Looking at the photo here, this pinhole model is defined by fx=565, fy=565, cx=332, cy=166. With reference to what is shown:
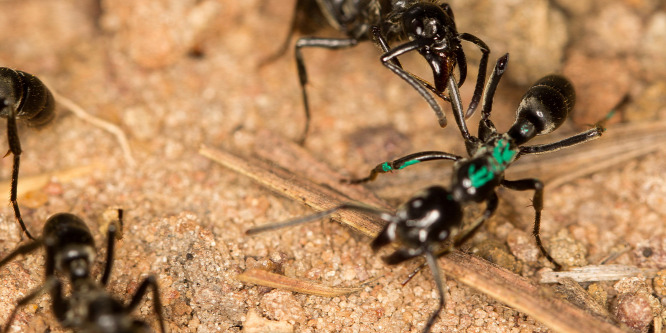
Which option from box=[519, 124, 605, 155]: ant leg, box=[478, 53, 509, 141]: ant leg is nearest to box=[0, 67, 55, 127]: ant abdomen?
box=[478, 53, 509, 141]: ant leg

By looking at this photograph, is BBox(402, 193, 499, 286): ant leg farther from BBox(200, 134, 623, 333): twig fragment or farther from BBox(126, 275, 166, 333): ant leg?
BBox(126, 275, 166, 333): ant leg

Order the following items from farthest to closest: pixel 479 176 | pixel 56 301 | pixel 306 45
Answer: pixel 306 45 → pixel 479 176 → pixel 56 301

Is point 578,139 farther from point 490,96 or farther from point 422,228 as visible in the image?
point 422,228

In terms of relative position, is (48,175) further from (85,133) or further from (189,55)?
(189,55)

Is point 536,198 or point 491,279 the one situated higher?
point 536,198

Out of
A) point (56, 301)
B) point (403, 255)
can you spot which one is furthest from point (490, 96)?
point (56, 301)

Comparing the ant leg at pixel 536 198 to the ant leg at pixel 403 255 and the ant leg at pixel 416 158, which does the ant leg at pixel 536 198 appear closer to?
the ant leg at pixel 416 158
